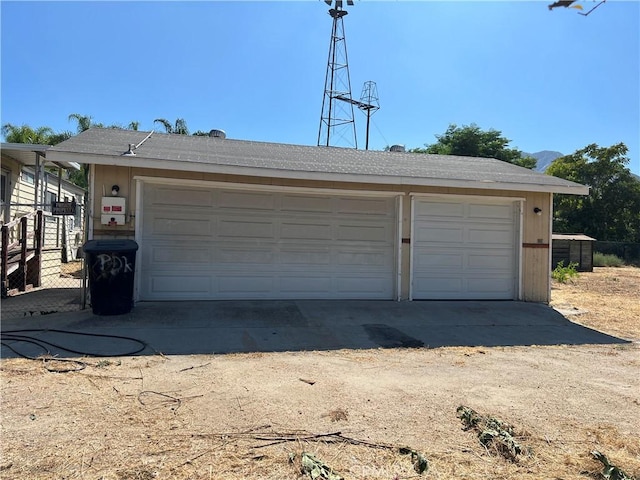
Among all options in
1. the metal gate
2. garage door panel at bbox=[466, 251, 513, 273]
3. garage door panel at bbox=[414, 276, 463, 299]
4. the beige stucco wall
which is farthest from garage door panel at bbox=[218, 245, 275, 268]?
garage door panel at bbox=[466, 251, 513, 273]

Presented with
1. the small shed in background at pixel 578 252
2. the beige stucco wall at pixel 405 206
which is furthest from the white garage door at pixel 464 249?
the small shed in background at pixel 578 252

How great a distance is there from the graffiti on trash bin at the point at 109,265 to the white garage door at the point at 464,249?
543 cm

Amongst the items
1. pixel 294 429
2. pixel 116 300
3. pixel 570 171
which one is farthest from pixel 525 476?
pixel 570 171

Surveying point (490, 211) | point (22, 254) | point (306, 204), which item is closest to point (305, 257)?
point (306, 204)

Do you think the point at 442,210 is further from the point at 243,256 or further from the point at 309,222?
the point at 243,256

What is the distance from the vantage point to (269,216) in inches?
345

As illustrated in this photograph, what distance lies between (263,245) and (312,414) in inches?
209

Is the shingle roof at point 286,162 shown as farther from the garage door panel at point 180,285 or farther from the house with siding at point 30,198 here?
the garage door panel at point 180,285

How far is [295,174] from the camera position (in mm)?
8180

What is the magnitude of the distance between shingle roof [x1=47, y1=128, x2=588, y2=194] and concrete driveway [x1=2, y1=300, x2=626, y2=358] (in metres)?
2.36

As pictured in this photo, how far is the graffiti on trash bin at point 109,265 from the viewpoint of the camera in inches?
274

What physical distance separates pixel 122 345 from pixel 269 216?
3.89 meters

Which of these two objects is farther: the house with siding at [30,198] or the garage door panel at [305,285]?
the house with siding at [30,198]

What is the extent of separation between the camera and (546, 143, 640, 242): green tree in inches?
1203
